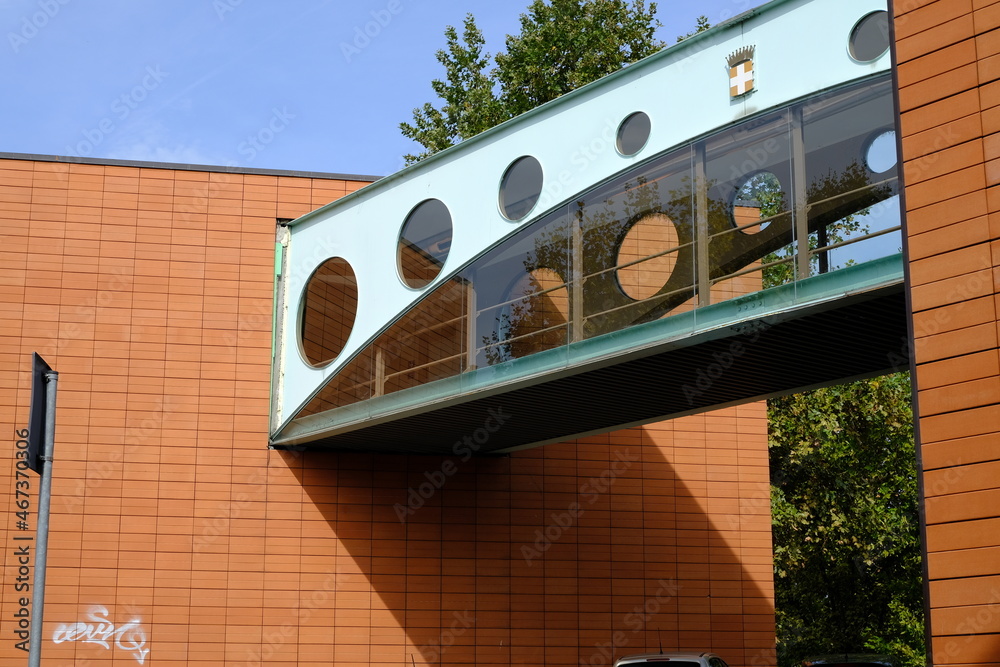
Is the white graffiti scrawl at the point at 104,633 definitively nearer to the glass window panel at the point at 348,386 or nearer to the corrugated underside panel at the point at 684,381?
the corrugated underside panel at the point at 684,381

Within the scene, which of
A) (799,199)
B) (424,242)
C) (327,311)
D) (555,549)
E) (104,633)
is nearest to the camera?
(799,199)

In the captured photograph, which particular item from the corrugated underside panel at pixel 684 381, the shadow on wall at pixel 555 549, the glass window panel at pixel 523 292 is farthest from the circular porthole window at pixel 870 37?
the shadow on wall at pixel 555 549

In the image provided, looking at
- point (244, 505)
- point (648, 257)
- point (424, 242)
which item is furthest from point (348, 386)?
point (648, 257)

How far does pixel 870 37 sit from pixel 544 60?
2462cm

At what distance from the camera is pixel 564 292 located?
13.8 m

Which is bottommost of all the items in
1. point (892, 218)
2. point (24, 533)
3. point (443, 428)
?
point (24, 533)

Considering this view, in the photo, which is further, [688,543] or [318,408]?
[688,543]

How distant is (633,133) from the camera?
523 inches

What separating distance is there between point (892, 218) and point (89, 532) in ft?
42.5

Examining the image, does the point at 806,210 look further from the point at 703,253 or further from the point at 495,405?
the point at 495,405

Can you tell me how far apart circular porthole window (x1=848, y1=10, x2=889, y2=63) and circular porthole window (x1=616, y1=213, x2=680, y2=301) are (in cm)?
278

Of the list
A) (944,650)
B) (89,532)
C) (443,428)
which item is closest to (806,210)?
(944,650)

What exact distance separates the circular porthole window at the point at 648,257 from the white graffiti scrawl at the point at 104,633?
967 centimetres

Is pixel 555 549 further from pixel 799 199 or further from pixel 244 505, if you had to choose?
pixel 799 199
